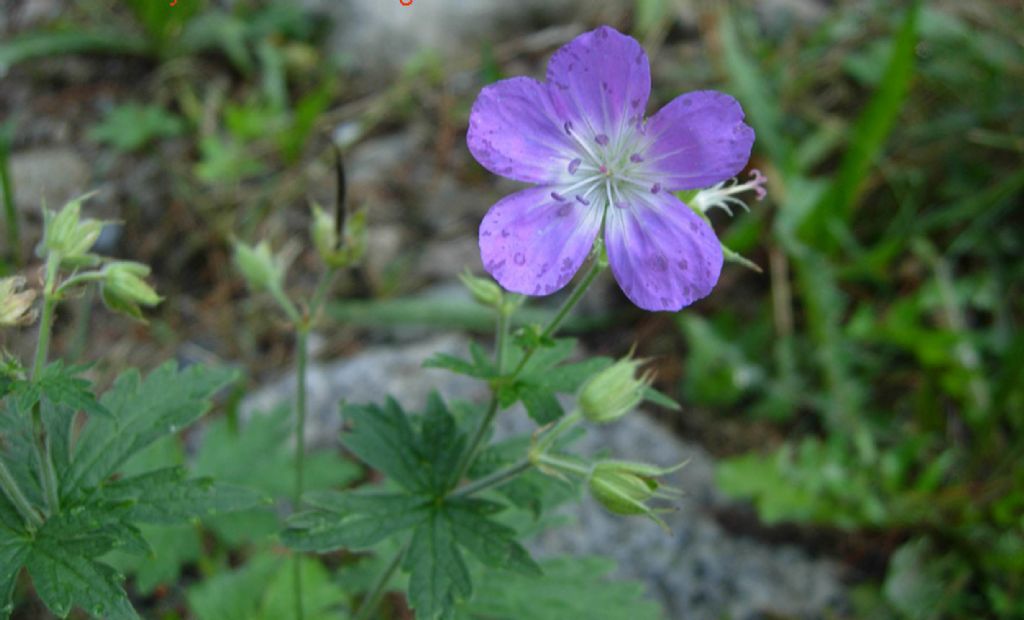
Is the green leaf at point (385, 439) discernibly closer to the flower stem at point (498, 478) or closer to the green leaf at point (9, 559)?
the flower stem at point (498, 478)

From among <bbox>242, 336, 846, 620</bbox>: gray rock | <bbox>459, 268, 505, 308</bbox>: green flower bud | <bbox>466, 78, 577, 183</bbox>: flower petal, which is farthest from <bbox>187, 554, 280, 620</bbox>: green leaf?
<bbox>466, 78, 577, 183</bbox>: flower petal

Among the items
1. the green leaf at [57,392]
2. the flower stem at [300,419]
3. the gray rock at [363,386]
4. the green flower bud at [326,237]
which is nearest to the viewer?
the green leaf at [57,392]

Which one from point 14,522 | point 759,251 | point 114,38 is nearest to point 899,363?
point 759,251

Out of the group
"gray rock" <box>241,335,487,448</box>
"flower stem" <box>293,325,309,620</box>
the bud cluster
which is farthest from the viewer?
"gray rock" <box>241,335,487,448</box>

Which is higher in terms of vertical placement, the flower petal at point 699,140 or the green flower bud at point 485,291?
the flower petal at point 699,140

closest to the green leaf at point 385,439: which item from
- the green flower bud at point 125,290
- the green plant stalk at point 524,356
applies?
the green plant stalk at point 524,356

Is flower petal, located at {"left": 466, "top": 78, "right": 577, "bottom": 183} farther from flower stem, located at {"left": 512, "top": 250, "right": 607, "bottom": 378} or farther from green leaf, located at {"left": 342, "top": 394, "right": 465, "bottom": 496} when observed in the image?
green leaf, located at {"left": 342, "top": 394, "right": 465, "bottom": 496}

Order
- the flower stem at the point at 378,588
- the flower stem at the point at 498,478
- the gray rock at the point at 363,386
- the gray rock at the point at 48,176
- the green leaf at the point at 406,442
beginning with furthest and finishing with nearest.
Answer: the gray rock at the point at 48,176 < the gray rock at the point at 363,386 < the flower stem at the point at 378,588 < the green leaf at the point at 406,442 < the flower stem at the point at 498,478
